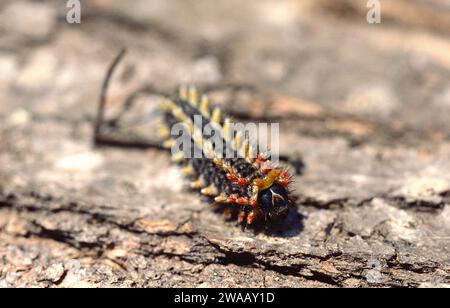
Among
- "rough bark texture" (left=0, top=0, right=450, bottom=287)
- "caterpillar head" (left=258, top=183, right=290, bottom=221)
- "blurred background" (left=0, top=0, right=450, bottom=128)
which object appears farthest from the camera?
"blurred background" (left=0, top=0, right=450, bottom=128)

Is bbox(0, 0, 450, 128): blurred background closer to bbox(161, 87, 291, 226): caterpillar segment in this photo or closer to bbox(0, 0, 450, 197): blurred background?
bbox(0, 0, 450, 197): blurred background

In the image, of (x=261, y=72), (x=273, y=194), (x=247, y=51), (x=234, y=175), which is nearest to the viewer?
(x=273, y=194)

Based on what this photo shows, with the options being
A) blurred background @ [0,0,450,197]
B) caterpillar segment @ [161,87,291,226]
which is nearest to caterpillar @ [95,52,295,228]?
caterpillar segment @ [161,87,291,226]

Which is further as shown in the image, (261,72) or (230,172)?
(261,72)

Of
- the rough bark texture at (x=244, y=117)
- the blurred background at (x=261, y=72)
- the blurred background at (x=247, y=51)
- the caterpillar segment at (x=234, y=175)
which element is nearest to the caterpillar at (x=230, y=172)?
the caterpillar segment at (x=234, y=175)

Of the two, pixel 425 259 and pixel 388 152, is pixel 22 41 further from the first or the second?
pixel 425 259

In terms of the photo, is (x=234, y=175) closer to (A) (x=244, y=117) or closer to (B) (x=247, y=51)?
(A) (x=244, y=117)

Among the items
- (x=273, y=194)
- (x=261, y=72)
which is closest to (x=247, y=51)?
(x=261, y=72)
